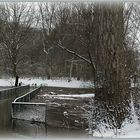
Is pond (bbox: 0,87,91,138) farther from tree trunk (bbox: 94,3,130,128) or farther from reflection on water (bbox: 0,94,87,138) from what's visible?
tree trunk (bbox: 94,3,130,128)

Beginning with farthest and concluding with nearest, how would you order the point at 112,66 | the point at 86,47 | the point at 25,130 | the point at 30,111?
the point at 86,47 → the point at 30,111 → the point at 25,130 → the point at 112,66

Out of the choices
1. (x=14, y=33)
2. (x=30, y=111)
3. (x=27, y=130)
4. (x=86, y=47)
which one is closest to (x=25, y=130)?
(x=27, y=130)

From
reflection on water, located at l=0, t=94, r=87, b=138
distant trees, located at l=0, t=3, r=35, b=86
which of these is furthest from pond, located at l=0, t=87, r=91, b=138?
distant trees, located at l=0, t=3, r=35, b=86

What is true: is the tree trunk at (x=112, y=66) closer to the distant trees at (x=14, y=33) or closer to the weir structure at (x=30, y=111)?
the weir structure at (x=30, y=111)

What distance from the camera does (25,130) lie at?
14.1 m

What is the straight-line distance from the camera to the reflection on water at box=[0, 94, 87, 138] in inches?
497

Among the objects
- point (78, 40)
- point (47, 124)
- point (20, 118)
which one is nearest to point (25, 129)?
point (47, 124)

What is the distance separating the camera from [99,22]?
1024cm

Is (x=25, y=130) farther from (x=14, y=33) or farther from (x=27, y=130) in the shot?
(x=14, y=33)

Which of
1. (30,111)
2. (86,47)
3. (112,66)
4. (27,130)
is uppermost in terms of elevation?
(86,47)

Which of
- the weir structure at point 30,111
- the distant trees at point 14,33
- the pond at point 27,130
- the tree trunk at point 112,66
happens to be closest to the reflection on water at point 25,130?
the pond at point 27,130

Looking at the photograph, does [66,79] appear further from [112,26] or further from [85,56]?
[112,26]

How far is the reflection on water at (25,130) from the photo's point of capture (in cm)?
1262

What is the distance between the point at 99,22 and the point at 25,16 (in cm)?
3839
